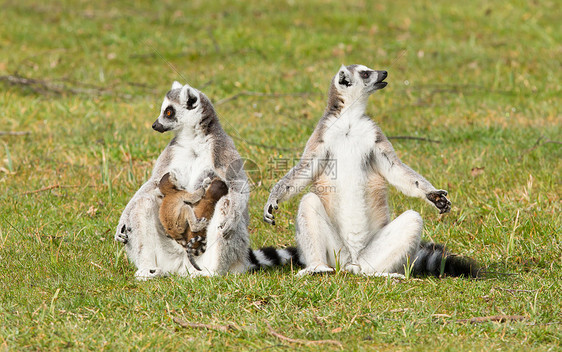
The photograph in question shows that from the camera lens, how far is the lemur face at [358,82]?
5.46 m

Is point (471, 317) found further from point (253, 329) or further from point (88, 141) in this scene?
point (88, 141)

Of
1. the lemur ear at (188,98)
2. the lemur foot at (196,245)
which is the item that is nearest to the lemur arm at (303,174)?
the lemur foot at (196,245)

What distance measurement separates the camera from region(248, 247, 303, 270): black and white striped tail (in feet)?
17.7

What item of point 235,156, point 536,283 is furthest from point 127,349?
point 536,283

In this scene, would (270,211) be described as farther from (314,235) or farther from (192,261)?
(192,261)

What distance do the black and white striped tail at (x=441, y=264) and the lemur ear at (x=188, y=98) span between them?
216 cm

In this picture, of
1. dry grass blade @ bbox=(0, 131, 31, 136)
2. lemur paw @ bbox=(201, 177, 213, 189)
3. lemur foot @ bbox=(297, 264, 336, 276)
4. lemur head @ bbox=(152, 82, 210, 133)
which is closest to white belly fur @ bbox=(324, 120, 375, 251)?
lemur foot @ bbox=(297, 264, 336, 276)

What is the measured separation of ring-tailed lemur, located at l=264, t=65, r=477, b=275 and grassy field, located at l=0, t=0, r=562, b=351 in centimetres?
31

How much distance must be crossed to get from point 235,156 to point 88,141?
3.73 m

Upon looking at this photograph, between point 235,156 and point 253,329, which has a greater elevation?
point 235,156

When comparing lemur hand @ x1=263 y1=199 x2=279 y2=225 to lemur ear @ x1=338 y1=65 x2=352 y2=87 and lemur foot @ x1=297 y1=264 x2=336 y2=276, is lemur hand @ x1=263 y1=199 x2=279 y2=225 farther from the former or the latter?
lemur ear @ x1=338 y1=65 x2=352 y2=87

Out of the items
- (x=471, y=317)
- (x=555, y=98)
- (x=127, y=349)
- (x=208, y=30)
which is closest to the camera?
(x=127, y=349)

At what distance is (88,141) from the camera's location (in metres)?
8.52

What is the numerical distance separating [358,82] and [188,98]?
1.40m
